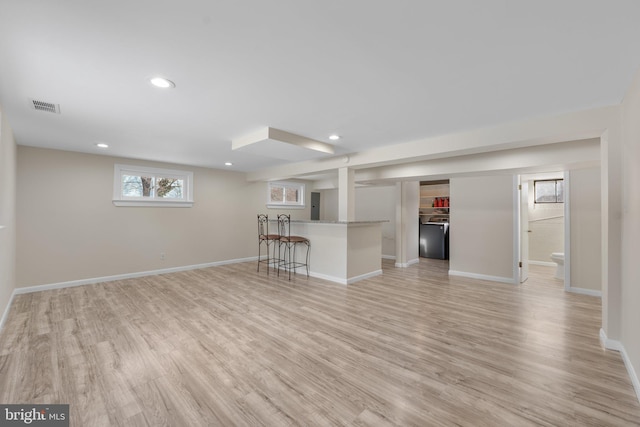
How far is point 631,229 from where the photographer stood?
2055 millimetres

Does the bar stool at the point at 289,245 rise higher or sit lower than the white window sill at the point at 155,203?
lower

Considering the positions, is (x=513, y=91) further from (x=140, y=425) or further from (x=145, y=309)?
(x=145, y=309)

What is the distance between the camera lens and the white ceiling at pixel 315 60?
137 centimetres

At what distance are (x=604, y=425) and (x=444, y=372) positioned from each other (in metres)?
0.86

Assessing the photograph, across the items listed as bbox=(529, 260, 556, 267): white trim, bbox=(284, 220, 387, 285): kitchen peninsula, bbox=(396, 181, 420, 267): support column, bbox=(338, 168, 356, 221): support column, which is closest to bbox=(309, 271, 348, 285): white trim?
bbox=(284, 220, 387, 285): kitchen peninsula

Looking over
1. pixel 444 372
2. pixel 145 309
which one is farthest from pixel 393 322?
pixel 145 309

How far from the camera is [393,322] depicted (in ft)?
9.85

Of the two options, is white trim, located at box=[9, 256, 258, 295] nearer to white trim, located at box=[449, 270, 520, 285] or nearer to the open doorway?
white trim, located at box=[449, 270, 520, 285]

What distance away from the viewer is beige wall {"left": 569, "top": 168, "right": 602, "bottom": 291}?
13.3 feet

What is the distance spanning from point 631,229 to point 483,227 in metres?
3.08

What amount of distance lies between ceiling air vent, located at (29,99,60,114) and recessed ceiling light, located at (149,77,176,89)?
130 cm

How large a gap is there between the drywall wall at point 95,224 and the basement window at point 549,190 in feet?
24.8

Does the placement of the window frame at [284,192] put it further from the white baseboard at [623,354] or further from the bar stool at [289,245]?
the white baseboard at [623,354]

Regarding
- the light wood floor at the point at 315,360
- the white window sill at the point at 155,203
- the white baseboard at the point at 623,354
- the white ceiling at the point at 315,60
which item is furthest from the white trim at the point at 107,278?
the white baseboard at the point at 623,354
